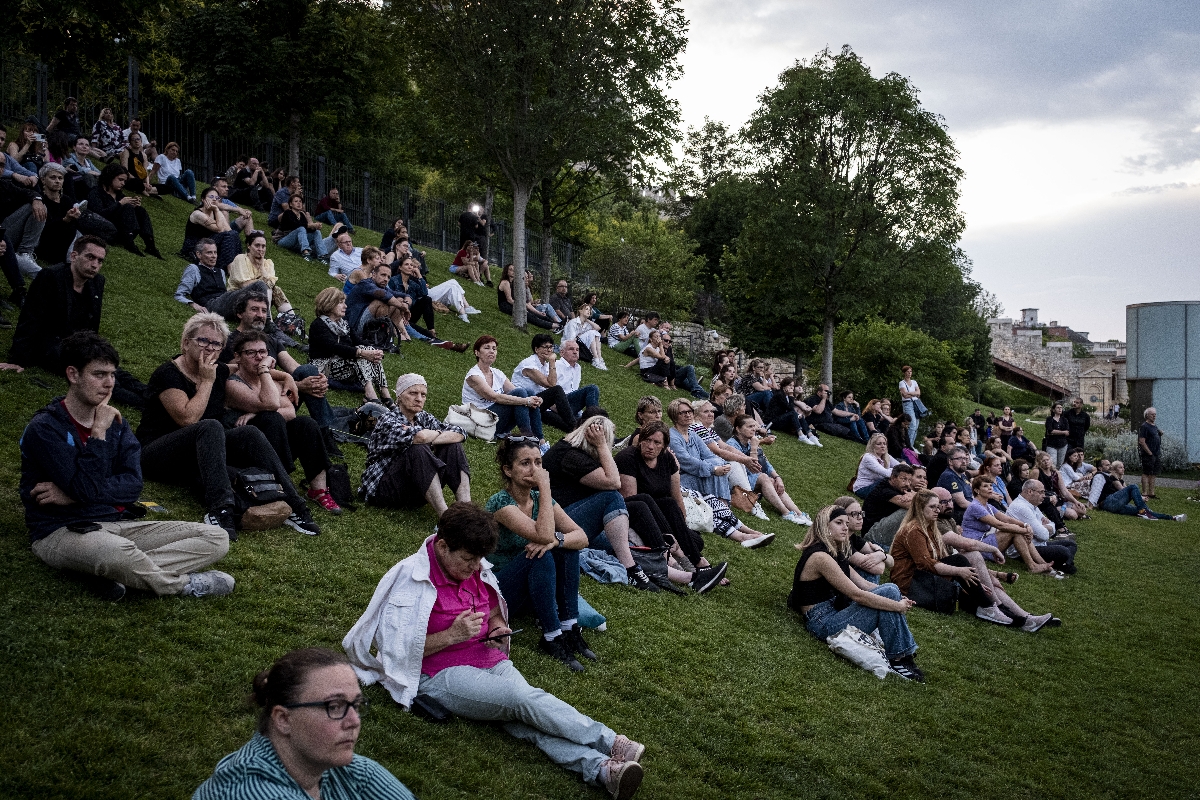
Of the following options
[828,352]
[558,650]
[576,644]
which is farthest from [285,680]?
[828,352]

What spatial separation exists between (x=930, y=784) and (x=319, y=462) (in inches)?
196

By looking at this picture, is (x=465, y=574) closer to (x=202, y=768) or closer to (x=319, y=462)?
(x=202, y=768)

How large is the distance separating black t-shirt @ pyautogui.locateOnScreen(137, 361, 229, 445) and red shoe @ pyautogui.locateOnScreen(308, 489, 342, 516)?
1000mm

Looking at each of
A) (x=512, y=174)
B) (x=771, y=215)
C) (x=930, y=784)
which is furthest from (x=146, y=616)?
(x=771, y=215)

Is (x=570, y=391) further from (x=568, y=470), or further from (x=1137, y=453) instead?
(x=1137, y=453)

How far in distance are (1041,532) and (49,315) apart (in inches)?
496

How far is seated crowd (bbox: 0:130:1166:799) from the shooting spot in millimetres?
4590

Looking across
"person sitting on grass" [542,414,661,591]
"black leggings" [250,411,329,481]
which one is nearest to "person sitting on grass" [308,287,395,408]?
"black leggings" [250,411,329,481]

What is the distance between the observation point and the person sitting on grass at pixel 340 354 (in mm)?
10172

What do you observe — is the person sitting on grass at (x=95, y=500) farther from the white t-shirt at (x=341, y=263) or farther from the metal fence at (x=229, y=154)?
the metal fence at (x=229, y=154)

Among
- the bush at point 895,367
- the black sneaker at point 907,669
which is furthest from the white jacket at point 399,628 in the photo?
the bush at point 895,367

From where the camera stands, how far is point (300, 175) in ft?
83.7

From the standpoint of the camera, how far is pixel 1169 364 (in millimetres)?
28500

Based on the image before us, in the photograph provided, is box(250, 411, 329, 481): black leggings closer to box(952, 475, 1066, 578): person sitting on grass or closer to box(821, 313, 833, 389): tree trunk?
box(952, 475, 1066, 578): person sitting on grass
